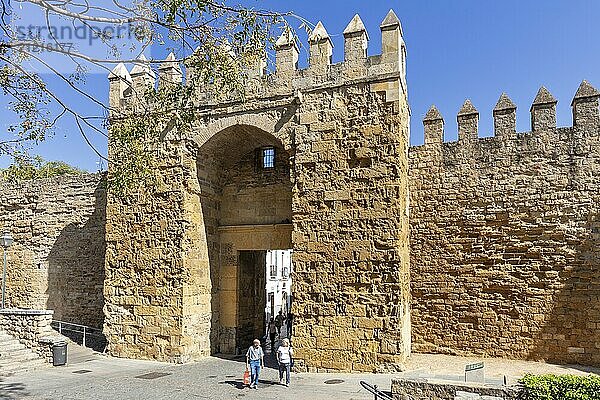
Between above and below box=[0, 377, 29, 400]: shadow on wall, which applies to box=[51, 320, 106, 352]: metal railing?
above

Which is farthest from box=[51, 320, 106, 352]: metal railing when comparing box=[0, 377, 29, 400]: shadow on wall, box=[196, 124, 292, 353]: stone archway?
box=[0, 377, 29, 400]: shadow on wall

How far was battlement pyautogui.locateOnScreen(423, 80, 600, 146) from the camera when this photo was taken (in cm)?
1048

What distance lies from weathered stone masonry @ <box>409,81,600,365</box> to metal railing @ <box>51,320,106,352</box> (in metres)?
8.27

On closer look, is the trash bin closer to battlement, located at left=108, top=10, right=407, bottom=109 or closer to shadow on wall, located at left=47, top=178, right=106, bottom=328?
shadow on wall, located at left=47, top=178, right=106, bottom=328

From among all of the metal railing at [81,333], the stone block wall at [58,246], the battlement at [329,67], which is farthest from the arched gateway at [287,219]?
the stone block wall at [58,246]

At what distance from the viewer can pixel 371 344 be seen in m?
9.75

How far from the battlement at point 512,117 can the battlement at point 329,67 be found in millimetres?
1306

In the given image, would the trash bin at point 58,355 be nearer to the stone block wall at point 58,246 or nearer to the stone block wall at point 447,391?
the stone block wall at point 58,246

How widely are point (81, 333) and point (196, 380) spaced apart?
20.1ft

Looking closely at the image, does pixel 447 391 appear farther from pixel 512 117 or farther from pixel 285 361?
pixel 512 117

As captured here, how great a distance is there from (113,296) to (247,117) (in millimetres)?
5120

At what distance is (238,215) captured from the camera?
13.1 metres

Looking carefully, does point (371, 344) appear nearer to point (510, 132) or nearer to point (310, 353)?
point (310, 353)

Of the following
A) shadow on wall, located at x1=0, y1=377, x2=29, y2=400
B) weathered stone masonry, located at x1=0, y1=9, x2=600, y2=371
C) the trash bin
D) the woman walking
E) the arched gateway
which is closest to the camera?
shadow on wall, located at x1=0, y1=377, x2=29, y2=400
